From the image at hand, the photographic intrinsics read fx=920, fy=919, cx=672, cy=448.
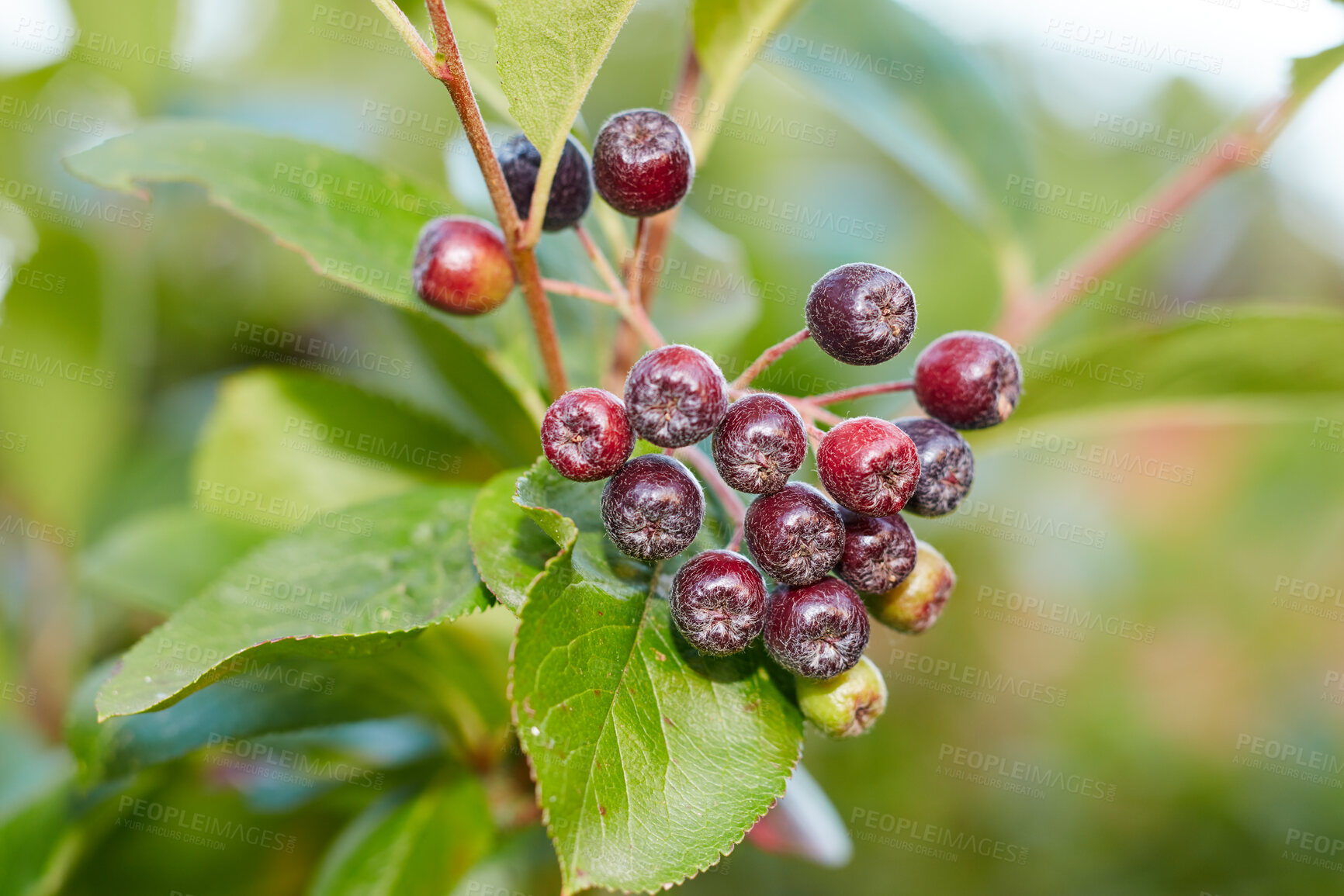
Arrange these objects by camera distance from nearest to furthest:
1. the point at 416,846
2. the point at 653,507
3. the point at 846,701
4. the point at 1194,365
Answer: the point at 653,507
the point at 846,701
the point at 416,846
the point at 1194,365

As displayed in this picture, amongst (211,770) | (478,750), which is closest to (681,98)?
(478,750)

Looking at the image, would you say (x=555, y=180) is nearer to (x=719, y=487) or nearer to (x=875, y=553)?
(x=719, y=487)

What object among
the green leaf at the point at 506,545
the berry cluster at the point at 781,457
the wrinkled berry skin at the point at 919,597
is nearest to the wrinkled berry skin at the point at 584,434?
the berry cluster at the point at 781,457

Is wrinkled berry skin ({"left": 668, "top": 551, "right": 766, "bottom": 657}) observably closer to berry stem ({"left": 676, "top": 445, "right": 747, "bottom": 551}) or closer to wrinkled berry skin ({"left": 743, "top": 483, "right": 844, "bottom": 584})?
wrinkled berry skin ({"left": 743, "top": 483, "right": 844, "bottom": 584})

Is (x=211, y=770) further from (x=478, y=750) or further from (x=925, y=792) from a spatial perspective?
(x=925, y=792)

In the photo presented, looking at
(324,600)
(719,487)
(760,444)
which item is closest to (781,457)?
(760,444)

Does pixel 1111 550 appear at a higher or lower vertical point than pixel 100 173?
lower

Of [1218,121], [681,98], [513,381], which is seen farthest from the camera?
[1218,121]

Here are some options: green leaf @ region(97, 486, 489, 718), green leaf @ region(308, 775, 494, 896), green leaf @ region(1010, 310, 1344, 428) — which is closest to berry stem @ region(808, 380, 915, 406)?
green leaf @ region(97, 486, 489, 718)
